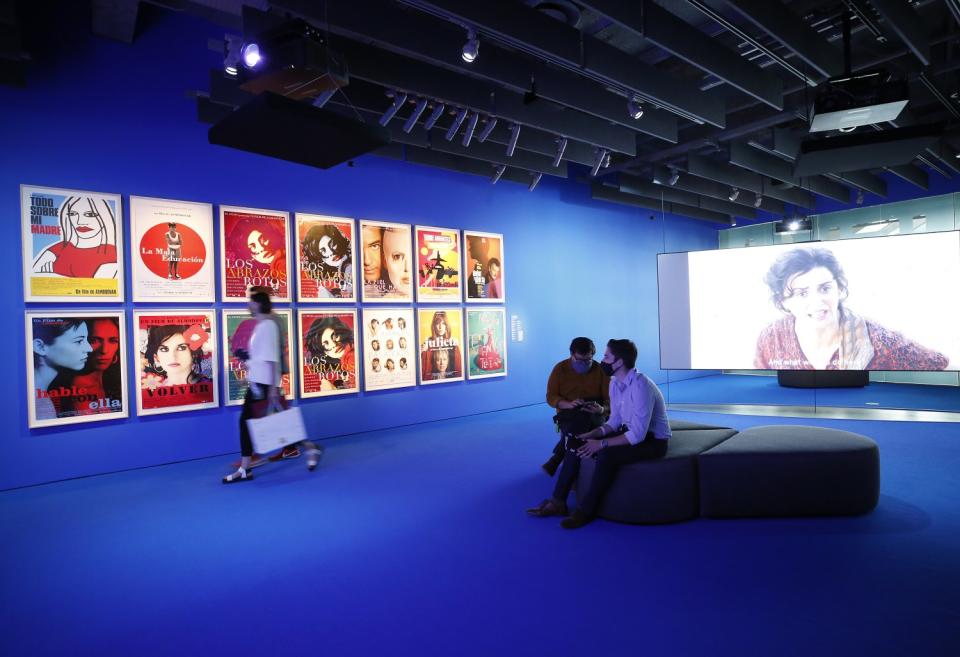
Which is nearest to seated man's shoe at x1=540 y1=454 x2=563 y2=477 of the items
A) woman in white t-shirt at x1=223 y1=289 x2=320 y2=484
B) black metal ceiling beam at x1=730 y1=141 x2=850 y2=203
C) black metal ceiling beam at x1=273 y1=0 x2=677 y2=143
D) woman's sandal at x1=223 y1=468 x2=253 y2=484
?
woman in white t-shirt at x1=223 y1=289 x2=320 y2=484

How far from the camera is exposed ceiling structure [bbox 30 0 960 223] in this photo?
4.53 meters

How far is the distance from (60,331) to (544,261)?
7.02 meters

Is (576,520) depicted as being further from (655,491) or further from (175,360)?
(175,360)

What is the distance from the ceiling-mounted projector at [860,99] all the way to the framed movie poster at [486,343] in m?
5.05

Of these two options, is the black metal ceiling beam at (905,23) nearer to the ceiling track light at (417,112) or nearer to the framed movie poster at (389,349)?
the ceiling track light at (417,112)

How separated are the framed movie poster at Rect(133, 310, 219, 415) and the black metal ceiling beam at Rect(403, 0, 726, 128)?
4.11 metres

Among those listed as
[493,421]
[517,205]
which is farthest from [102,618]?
[517,205]

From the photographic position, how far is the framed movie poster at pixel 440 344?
7.83m

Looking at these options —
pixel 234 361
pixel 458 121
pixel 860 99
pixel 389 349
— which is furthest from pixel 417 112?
pixel 860 99

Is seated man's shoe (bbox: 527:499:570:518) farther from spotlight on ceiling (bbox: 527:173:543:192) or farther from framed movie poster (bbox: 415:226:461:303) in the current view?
spotlight on ceiling (bbox: 527:173:543:192)

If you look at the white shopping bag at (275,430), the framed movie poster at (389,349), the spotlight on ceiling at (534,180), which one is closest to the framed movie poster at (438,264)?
the framed movie poster at (389,349)

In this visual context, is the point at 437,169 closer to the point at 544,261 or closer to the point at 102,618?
the point at 544,261

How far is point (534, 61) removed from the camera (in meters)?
5.75

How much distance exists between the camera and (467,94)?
585 cm
